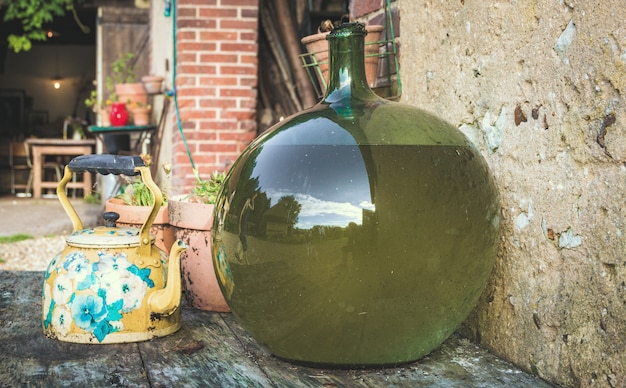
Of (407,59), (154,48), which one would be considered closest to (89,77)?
(154,48)

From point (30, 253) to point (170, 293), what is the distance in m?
4.41

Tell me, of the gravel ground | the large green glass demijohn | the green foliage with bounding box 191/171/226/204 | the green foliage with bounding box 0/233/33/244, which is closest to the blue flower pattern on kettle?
the large green glass demijohn

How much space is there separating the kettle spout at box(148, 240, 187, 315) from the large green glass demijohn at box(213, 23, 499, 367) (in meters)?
0.22

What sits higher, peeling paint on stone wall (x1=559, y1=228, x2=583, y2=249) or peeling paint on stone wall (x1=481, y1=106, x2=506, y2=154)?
peeling paint on stone wall (x1=481, y1=106, x2=506, y2=154)

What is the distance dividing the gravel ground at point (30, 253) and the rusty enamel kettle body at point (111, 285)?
3.65 meters

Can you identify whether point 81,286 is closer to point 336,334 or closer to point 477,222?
point 336,334

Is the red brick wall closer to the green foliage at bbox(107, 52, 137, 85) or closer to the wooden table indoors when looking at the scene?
the green foliage at bbox(107, 52, 137, 85)

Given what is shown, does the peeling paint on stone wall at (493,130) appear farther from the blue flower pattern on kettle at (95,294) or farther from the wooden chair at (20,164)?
the wooden chair at (20,164)

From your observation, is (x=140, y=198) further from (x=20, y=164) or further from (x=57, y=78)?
(x=57, y=78)

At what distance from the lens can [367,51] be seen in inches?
81.7

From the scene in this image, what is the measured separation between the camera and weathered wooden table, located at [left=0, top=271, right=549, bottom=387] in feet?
4.25

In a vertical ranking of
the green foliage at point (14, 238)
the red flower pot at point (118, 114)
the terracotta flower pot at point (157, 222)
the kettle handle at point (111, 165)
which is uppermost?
the red flower pot at point (118, 114)

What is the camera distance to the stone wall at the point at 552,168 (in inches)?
48.1

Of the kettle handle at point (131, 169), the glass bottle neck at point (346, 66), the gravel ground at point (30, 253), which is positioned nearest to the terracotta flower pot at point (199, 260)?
the kettle handle at point (131, 169)
